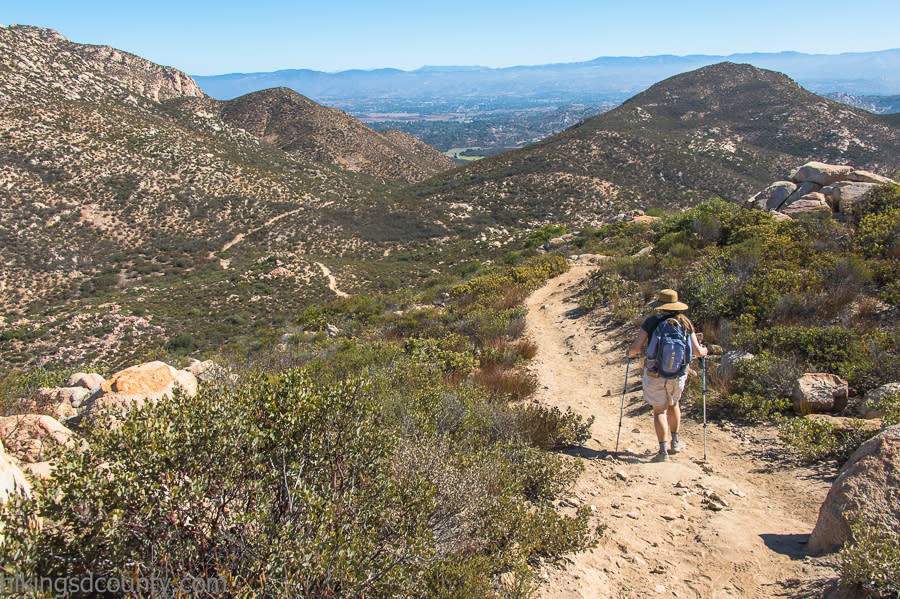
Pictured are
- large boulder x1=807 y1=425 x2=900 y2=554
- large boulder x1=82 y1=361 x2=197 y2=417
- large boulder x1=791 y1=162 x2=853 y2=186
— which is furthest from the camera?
large boulder x1=791 y1=162 x2=853 y2=186

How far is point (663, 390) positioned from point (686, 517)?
150 cm

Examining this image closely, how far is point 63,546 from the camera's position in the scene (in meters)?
2.15

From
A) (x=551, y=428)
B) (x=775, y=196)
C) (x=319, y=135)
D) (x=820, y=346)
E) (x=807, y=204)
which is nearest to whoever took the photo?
(x=551, y=428)

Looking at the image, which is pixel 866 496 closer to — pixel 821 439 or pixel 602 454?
pixel 821 439

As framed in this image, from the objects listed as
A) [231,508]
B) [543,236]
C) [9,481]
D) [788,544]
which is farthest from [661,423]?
[543,236]

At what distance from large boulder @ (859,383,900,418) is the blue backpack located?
1733 millimetres

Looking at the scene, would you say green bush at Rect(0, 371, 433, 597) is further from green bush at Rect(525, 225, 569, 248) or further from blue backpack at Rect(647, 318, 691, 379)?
green bush at Rect(525, 225, 569, 248)

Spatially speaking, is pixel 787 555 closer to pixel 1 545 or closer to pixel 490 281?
pixel 1 545

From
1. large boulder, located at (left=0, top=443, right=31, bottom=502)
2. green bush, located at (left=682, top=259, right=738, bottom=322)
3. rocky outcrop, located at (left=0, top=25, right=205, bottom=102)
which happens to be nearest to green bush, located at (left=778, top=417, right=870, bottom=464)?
green bush, located at (left=682, top=259, right=738, bottom=322)

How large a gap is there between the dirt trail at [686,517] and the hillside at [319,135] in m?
60.8

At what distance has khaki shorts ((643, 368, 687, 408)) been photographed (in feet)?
16.4

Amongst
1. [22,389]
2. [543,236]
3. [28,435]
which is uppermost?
[28,435]

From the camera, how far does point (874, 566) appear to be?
2.39 metres

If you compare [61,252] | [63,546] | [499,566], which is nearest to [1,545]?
[63,546]
